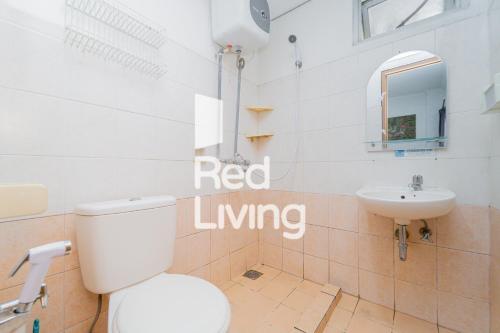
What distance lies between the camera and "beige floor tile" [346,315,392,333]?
120 cm

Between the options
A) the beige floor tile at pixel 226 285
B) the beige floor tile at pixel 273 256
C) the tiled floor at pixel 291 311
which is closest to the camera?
the tiled floor at pixel 291 311

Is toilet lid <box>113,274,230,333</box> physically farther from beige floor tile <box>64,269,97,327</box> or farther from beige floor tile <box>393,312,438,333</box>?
beige floor tile <box>393,312,438,333</box>

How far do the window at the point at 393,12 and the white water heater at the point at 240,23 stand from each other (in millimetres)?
661

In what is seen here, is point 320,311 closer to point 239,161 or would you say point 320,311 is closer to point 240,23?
point 239,161

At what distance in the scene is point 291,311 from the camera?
135 centimetres

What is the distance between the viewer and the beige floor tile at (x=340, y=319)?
1239mm

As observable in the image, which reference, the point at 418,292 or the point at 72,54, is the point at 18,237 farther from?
the point at 418,292

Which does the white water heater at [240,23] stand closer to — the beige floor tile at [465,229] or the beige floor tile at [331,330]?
the beige floor tile at [465,229]

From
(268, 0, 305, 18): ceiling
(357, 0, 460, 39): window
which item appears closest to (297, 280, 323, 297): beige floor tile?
(357, 0, 460, 39): window

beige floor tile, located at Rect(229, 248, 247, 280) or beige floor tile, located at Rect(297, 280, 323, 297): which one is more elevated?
beige floor tile, located at Rect(229, 248, 247, 280)

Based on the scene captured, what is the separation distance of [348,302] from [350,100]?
1.31 meters

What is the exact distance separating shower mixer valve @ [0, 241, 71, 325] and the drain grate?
136 cm

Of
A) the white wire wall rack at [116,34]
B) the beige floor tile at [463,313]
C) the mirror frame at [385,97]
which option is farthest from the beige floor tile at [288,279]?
the white wire wall rack at [116,34]

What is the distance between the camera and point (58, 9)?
91cm
